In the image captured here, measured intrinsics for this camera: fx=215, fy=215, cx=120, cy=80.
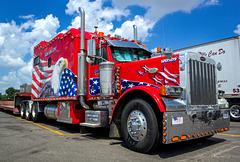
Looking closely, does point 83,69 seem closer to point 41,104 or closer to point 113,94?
point 113,94

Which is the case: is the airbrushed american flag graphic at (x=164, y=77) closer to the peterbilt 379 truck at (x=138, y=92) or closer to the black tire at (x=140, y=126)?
the peterbilt 379 truck at (x=138, y=92)

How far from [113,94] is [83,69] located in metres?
→ 1.57

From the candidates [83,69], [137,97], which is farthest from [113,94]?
[83,69]

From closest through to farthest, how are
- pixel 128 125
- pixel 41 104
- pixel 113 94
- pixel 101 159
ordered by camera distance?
1. pixel 101 159
2. pixel 128 125
3. pixel 113 94
4. pixel 41 104

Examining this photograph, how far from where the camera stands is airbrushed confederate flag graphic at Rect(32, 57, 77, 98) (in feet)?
23.9

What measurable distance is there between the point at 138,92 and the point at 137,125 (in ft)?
2.53

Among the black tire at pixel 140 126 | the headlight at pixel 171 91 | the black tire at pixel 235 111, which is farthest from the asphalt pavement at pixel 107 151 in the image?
the black tire at pixel 235 111

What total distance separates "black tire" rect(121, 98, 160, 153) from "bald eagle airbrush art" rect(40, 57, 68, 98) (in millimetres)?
3801

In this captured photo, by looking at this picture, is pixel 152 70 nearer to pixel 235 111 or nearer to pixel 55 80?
pixel 55 80

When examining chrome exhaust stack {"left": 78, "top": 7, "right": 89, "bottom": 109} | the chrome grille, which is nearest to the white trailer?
the chrome grille

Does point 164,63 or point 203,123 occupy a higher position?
point 164,63

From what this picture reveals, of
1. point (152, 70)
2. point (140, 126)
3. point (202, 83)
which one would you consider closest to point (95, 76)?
point (152, 70)

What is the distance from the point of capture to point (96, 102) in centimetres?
667

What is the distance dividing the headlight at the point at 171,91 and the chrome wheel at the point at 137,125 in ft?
2.24
